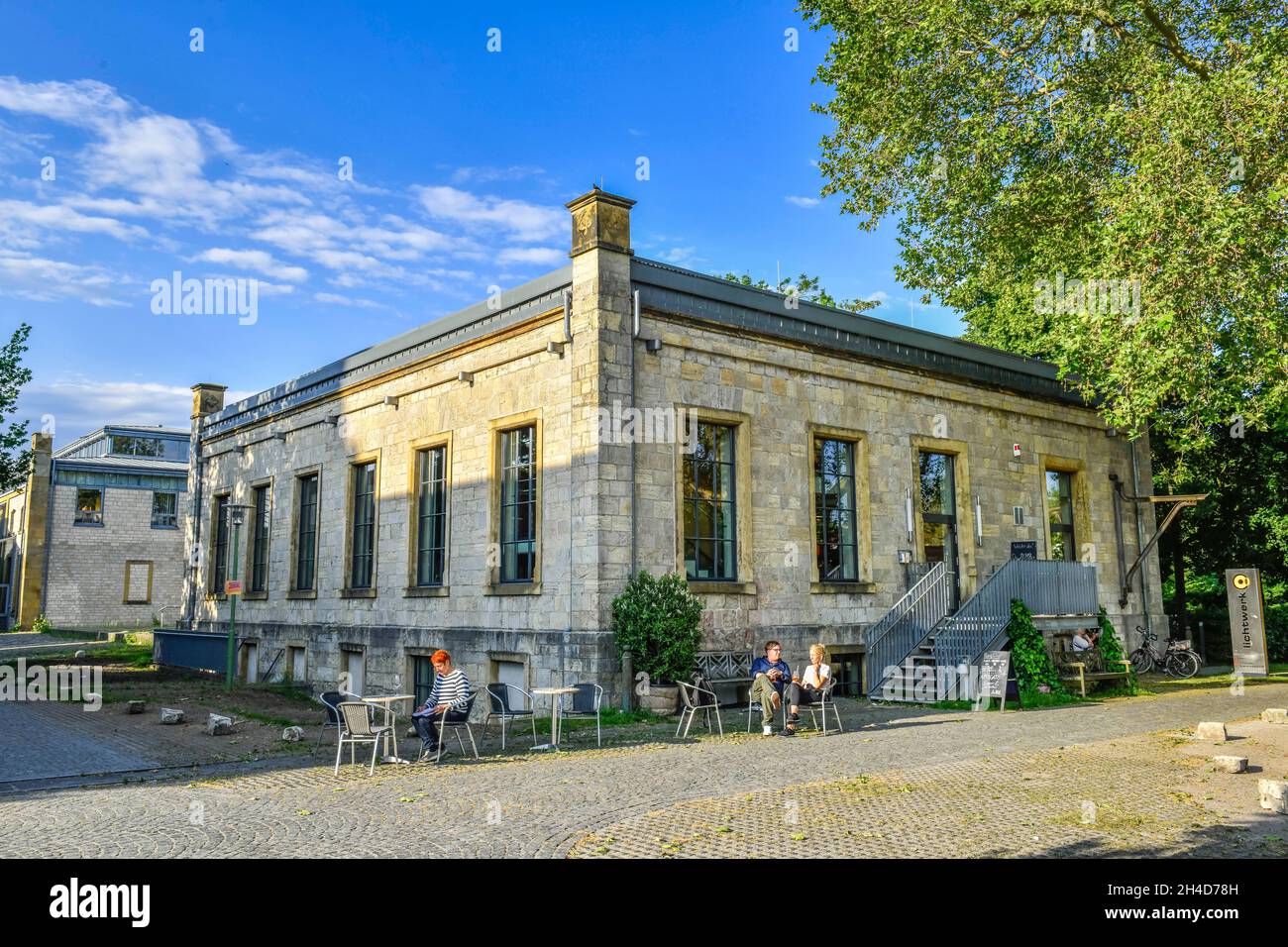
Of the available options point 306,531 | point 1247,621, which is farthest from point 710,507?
point 1247,621

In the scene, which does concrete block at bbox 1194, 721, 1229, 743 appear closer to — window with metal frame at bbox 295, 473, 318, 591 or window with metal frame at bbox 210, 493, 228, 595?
window with metal frame at bbox 295, 473, 318, 591

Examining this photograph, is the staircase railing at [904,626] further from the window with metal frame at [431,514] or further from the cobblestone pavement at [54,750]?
the cobblestone pavement at [54,750]

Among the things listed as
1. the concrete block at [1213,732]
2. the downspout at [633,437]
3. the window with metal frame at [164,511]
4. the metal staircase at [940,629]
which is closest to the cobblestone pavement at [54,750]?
the downspout at [633,437]

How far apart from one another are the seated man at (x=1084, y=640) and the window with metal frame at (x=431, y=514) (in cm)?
1208

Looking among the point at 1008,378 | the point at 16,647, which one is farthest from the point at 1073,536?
the point at 16,647

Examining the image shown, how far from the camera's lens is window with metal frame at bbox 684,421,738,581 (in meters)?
15.5

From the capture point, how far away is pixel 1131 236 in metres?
14.1

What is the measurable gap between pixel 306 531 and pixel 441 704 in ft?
43.4

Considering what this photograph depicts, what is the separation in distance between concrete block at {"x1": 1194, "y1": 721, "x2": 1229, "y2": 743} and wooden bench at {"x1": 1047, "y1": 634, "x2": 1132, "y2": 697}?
5699 millimetres

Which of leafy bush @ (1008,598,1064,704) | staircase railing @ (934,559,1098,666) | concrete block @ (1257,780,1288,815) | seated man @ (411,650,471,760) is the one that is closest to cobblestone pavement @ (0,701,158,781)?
seated man @ (411,650,471,760)

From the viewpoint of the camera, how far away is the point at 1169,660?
21.8 m

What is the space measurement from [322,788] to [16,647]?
1072 inches

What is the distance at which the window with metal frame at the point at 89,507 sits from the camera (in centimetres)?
4166
